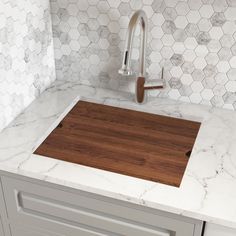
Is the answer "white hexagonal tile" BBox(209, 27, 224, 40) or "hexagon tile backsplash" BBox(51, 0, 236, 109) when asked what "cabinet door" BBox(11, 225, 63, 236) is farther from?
"white hexagonal tile" BBox(209, 27, 224, 40)

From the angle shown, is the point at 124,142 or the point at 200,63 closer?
the point at 124,142

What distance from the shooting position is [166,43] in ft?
5.44

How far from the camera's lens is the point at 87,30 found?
5.69ft

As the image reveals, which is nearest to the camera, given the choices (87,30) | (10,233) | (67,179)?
(67,179)

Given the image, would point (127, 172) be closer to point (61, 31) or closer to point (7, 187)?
point (7, 187)

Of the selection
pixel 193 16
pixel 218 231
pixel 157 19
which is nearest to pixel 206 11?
pixel 193 16

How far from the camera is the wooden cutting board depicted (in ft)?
4.64

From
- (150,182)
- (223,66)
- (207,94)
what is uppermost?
(223,66)

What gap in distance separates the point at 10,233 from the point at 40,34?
32.5 inches

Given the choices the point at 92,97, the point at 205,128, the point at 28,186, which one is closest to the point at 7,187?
the point at 28,186

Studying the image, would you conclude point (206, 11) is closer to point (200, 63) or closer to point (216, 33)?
point (216, 33)

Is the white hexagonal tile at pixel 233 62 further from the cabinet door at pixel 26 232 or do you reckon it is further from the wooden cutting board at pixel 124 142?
the cabinet door at pixel 26 232

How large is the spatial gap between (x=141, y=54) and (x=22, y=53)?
0.47m

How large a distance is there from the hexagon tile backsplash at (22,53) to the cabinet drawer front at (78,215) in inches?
11.6
